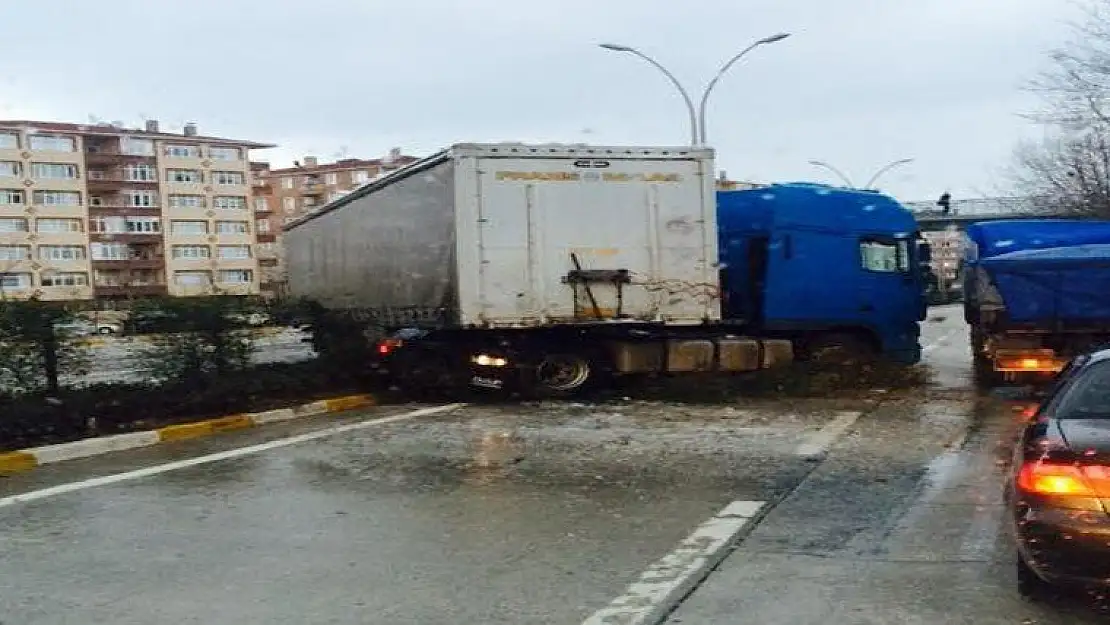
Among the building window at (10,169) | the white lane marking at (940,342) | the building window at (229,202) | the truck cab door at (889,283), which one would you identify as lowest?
the white lane marking at (940,342)

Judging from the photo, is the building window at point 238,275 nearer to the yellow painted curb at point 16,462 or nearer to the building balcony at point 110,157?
the building balcony at point 110,157

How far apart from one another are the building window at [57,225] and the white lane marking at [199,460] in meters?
69.4

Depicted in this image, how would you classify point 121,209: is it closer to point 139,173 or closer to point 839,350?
point 139,173

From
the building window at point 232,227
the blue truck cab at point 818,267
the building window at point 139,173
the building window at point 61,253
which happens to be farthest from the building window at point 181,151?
the blue truck cab at point 818,267

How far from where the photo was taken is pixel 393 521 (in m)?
7.12

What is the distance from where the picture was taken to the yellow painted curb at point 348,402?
13.5 meters

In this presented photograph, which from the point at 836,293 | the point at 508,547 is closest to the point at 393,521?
the point at 508,547

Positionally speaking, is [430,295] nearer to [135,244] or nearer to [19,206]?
[19,206]

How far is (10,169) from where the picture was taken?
72625mm

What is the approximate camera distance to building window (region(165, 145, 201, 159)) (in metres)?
88.6

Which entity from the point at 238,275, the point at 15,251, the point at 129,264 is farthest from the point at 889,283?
the point at 129,264

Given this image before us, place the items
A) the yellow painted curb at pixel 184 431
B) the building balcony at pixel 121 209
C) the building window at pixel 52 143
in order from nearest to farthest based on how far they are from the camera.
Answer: the yellow painted curb at pixel 184 431
the building window at pixel 52 143
the building balcony at pixel 121 209

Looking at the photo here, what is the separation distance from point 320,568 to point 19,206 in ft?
246

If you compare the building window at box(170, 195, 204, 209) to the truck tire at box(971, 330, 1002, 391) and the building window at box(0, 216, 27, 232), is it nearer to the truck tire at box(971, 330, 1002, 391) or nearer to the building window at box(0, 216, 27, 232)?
the building window at box(0, 216, 27, 232)
